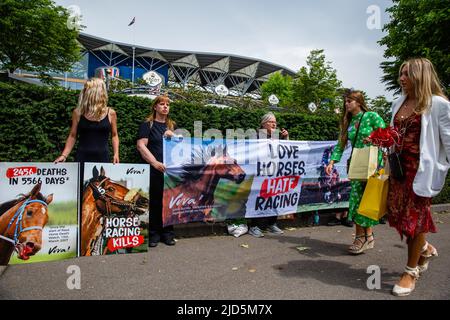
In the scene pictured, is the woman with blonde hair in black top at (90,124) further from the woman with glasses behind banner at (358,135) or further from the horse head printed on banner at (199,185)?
the woman with glasses behind banner at (358,135)

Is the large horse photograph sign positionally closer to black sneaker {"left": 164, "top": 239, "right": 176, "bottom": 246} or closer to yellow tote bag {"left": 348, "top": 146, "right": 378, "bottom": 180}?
black sneaker {"left": 164, "top": 239, "right": 176, "bottom": 246}

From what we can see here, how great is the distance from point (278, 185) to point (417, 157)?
2700 mm

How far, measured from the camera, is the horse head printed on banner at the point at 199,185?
15.7ft

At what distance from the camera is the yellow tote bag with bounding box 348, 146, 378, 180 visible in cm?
412

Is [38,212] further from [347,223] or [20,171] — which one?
[347,223]

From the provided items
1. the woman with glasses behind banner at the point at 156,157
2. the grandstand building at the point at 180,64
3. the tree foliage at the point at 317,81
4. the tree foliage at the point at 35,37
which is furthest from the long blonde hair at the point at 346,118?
the grandstand building at the point at 180,64

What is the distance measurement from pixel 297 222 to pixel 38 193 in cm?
412

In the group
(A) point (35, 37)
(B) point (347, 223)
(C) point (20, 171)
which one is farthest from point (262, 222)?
(A) point (35, 37)

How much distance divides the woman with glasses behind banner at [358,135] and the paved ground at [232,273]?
19cm

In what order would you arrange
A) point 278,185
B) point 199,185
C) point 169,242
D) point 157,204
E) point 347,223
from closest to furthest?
point 169,242
point 157,204
point 199,185
point 278,185
point 347,223

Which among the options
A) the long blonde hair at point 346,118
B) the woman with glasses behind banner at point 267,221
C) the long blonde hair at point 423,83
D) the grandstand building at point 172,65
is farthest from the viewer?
A: the grandstand building at point 172,65

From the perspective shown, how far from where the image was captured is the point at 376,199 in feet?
11.0

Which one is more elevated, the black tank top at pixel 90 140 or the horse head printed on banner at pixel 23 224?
the black tank top at pixel 90 140

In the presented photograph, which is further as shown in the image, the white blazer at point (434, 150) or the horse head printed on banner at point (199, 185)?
the horse head printed on banner at point (199, 185)
